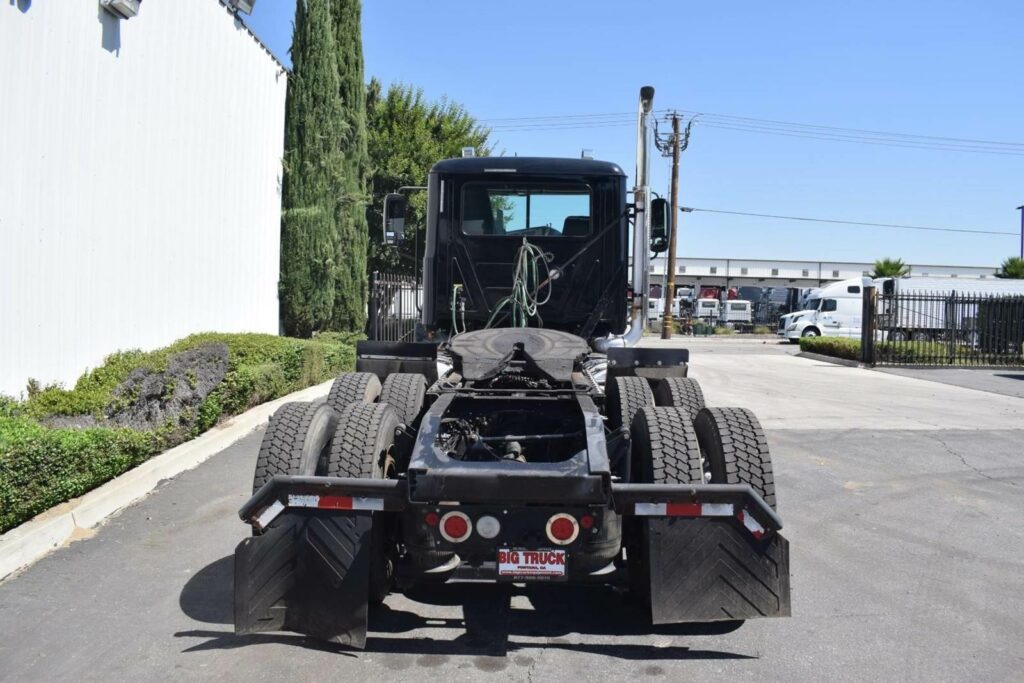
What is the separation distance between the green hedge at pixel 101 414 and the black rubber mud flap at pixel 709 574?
4.08 meters

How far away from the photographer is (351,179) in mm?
18734

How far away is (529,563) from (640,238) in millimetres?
4380

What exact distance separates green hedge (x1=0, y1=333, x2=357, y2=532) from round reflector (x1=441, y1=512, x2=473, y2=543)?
10.4ft

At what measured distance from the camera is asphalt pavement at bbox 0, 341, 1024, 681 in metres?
4.11

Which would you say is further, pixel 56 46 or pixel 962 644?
pixel 56 46

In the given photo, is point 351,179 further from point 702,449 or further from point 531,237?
point 702,449

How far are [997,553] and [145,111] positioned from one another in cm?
1103

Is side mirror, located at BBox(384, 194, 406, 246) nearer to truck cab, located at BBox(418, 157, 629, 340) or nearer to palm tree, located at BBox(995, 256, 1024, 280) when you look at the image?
truck cab, located at BBox(418, 157, 629, 340)

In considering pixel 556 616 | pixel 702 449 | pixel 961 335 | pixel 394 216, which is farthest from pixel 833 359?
pixel 556 616

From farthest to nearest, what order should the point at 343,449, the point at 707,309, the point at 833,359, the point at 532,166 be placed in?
the point at 707,309 → the point at 833,359 → the point at 532,166 → the point at 343,449

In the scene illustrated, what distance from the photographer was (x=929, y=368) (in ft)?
76.8

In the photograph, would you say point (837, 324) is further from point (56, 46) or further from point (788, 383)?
point (56, 46)

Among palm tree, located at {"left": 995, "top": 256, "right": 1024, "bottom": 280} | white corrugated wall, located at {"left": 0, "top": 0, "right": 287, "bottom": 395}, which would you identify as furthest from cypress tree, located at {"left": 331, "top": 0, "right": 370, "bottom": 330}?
palm tree, located at {"left": 995, "top": 256, "right": 1024, "bottom": 280}

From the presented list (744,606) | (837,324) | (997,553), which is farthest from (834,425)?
(837,324)
